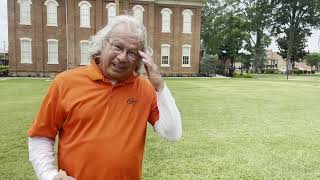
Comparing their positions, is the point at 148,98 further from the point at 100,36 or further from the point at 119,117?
the point at 100,36

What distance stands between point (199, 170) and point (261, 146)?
2383mm

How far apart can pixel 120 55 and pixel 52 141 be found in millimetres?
680

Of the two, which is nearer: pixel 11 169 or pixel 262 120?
pixel 11 169

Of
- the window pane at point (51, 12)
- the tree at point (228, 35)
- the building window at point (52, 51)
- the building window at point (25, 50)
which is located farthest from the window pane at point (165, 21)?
the tree at point (228, 35)

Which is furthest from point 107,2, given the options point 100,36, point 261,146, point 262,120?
point 100,36

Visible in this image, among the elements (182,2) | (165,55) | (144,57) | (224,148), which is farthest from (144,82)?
(182,2)

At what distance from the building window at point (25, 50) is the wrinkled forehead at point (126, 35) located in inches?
1554

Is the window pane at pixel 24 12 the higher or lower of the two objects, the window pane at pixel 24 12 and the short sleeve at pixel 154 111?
the higher

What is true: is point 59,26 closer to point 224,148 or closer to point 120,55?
point 224,148

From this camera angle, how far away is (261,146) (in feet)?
28.4

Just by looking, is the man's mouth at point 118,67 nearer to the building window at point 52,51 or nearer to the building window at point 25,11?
the building window at point 25,11

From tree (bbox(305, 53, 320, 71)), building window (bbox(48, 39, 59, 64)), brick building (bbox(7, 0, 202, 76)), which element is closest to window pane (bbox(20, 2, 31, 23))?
brick building (bbox(7, 0, 202, 76))

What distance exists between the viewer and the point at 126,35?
8.42 ft

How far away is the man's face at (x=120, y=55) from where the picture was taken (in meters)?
2.54
